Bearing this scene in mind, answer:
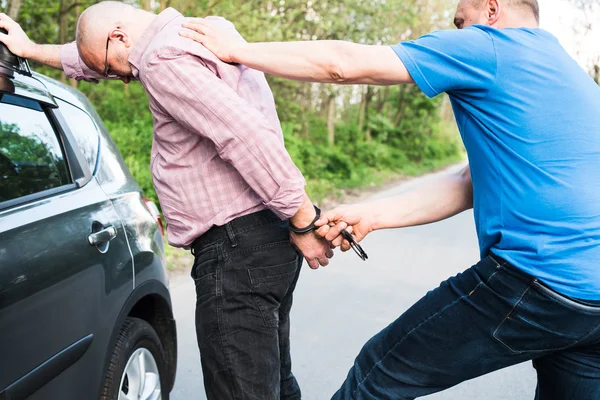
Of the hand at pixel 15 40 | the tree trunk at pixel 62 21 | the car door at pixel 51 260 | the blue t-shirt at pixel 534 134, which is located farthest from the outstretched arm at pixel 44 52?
the tree trunk at pixel 62 21

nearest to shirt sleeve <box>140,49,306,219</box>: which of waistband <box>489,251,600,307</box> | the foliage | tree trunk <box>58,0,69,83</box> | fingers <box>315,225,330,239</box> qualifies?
fingers <box>315,225,330,239</box>

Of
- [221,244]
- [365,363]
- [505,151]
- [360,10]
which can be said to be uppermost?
[360,10]

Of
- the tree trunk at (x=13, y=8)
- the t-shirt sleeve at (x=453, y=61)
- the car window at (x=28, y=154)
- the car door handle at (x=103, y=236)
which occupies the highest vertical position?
the tree trunk at (x=13, y=8)

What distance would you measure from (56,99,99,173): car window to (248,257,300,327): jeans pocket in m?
1.15

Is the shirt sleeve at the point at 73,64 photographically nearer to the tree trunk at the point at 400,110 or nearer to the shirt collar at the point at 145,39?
the shirt collar at the point at 145,39

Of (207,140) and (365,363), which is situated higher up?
(207,140)

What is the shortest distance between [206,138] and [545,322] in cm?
118

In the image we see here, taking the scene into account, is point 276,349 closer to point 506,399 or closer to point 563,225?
point 563,225

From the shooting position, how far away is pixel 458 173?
8.72ft

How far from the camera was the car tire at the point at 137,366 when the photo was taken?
2.78 m

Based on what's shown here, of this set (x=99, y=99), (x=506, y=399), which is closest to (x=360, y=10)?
(x=99, y=99)

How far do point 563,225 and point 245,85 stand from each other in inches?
42.7

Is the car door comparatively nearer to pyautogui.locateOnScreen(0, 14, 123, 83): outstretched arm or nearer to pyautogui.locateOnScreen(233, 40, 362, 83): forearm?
pyautogui.locateOnScreen(0, 14, 123, 83): outstretched arm

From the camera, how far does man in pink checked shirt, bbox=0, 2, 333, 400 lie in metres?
2.20
